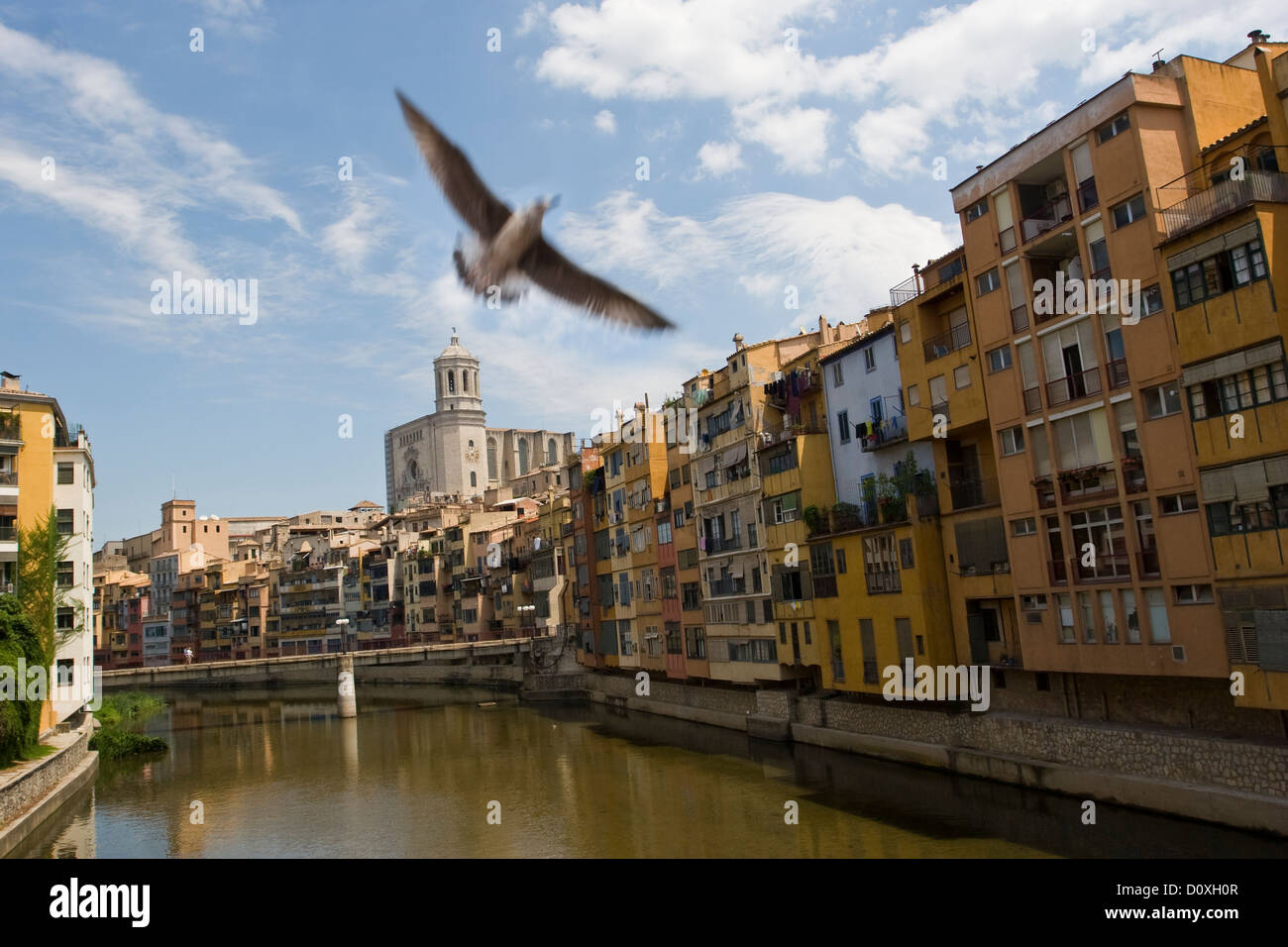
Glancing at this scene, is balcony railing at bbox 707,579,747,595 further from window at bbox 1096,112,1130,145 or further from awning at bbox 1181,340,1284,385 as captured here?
window at bbox 1096,112,1130,145

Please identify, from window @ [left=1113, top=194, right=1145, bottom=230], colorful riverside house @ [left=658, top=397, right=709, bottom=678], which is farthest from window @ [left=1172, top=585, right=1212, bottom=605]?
colorful riverside house @ [left=658, top=397, right=709, bottom=678]

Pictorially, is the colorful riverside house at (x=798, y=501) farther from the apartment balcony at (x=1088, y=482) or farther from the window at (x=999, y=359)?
the apartment balcony at (x=1088, y=482)

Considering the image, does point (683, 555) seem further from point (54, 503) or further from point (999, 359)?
point (54, 503)

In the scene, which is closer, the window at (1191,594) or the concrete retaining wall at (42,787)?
the window at (1191,594)

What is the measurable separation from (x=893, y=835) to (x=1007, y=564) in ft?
25.0

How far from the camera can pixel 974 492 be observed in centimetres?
2583

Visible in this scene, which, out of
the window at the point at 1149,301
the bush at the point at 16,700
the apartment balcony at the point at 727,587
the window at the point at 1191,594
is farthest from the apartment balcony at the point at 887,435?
the bush at the point at 16,700

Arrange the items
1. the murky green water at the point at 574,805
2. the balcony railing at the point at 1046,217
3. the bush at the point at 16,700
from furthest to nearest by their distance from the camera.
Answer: the bush at the point at 16,700
the balcony railing at the point at 1046,217
the murky green water at the point at 574,805

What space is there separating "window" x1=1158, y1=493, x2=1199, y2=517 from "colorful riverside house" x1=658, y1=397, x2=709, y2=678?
67.8 ft

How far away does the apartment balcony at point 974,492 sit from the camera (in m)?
25.2

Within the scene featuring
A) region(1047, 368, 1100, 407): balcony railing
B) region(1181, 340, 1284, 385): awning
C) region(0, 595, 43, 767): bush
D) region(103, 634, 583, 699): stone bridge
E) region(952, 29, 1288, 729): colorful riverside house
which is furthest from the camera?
region(103, 634, 583, 699): stone bridge

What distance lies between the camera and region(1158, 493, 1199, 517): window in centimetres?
1911

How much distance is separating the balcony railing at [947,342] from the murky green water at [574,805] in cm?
1084
